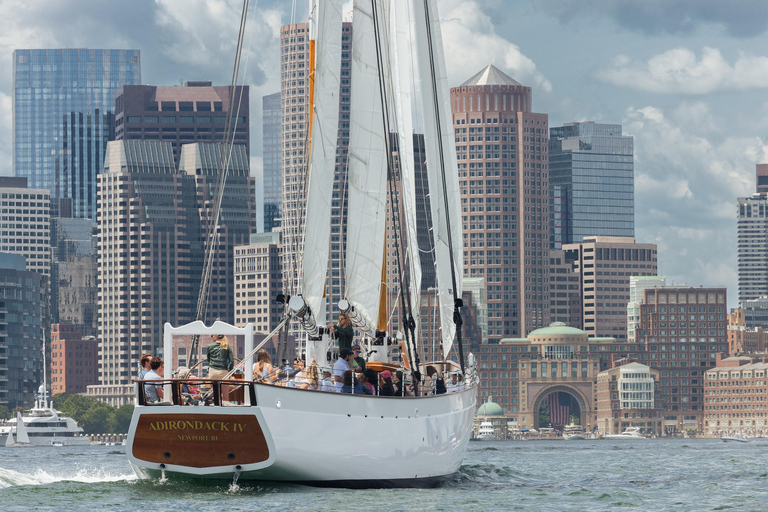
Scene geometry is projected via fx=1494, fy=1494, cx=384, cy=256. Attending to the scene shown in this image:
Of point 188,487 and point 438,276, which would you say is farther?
point 438,276

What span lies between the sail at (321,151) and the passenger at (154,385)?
5.05 m

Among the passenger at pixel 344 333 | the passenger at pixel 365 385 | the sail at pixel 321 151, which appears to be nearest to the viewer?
the passenger at pixel 365 385

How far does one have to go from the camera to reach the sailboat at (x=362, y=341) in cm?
3872

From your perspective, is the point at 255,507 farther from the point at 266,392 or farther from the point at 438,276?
the point at 438,276

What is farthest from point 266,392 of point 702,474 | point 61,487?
point 702,474

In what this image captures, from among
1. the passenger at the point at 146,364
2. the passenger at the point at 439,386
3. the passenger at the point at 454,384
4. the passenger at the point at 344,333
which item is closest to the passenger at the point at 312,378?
the passenger at the point at 344,333

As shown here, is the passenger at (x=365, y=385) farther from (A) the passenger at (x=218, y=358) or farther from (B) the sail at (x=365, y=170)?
(B) the sail at (x=365, y=170)

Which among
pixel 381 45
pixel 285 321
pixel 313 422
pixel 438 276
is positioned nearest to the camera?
pixel 313 422

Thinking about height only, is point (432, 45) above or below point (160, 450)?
above

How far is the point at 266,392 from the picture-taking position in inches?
1502

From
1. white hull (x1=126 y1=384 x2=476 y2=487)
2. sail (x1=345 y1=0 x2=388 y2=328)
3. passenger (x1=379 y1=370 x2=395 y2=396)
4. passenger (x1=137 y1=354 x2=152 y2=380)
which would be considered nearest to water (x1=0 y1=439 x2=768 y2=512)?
white hull (x1=126 y1=384 x2=476 y2=487)

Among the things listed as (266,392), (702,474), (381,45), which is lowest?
(702,474)

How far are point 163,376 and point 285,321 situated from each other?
4815 mm

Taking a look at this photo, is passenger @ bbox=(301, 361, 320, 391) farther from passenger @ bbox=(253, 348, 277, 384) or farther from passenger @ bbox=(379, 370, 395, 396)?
passenger @ bbox=(379, 370, 395, 396)
